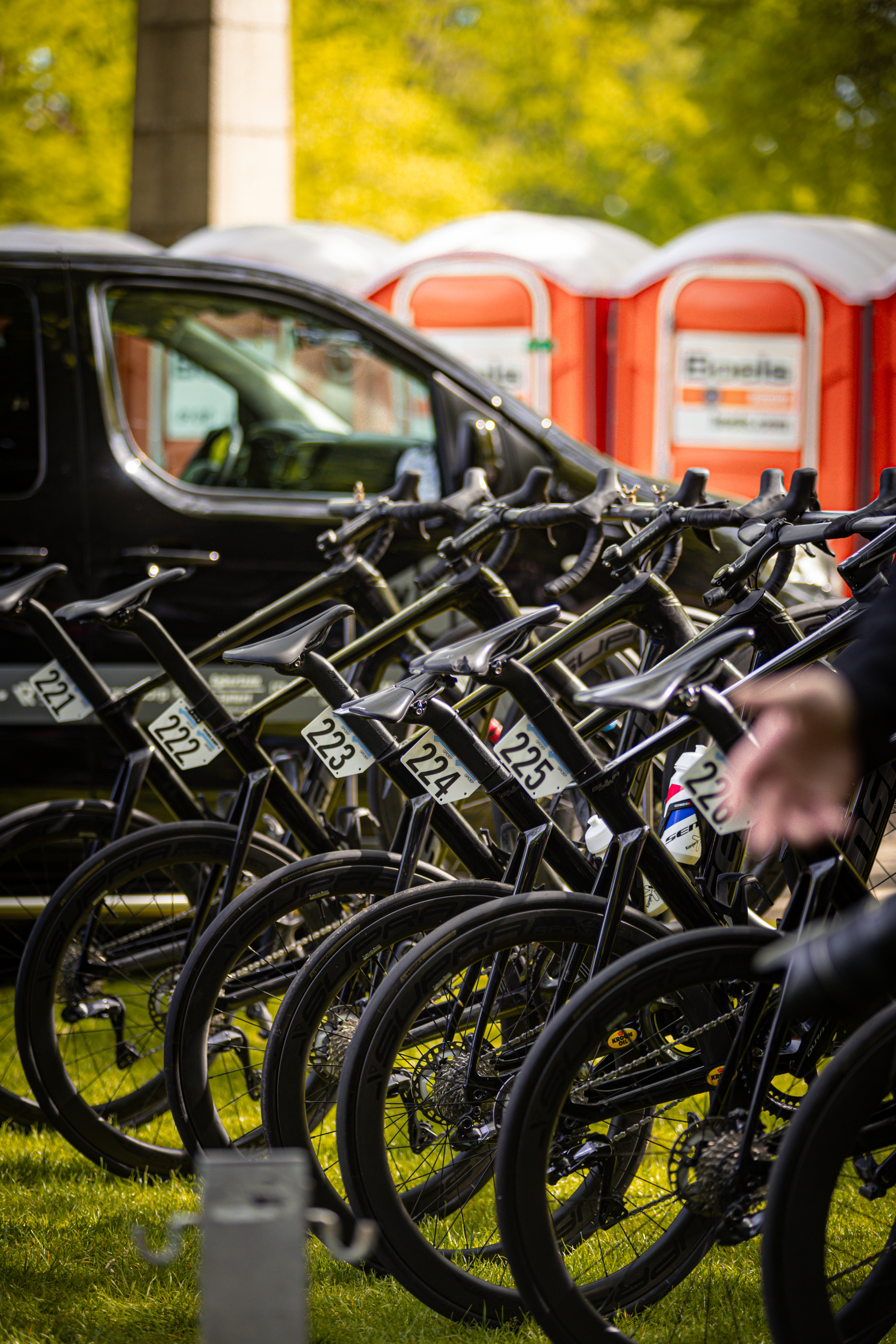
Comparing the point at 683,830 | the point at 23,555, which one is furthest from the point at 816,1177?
the point at 23,555

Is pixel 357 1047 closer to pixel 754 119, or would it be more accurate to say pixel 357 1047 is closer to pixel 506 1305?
pixel 506 1305

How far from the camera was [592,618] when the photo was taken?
3.04 metres

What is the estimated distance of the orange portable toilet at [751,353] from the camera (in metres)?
10.9

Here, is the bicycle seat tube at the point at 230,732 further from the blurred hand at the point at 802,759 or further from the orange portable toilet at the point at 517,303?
the orange portable toilet at the point at 517,303

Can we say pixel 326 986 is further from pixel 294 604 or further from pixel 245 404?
pixel 245 404

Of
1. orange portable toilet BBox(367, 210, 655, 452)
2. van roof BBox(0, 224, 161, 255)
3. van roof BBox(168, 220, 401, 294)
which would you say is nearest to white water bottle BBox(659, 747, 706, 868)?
van roof BBox(0, 224, 161, 255)

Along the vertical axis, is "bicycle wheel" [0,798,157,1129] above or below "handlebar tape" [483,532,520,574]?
below

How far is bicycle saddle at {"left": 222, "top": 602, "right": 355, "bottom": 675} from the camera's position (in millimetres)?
3115

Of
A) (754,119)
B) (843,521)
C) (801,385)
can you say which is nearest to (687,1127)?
(843,521)

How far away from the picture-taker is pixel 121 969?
11.8 ft

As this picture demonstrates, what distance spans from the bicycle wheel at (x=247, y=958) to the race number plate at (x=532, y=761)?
0.41 metres

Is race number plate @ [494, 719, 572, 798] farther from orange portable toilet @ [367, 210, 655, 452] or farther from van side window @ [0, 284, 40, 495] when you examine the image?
orange portable toilet @ [367, 210, 655, 452]

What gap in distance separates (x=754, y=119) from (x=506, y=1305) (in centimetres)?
1886

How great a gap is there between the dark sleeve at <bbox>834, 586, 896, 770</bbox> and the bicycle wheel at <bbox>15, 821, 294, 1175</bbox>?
172 centimetres
